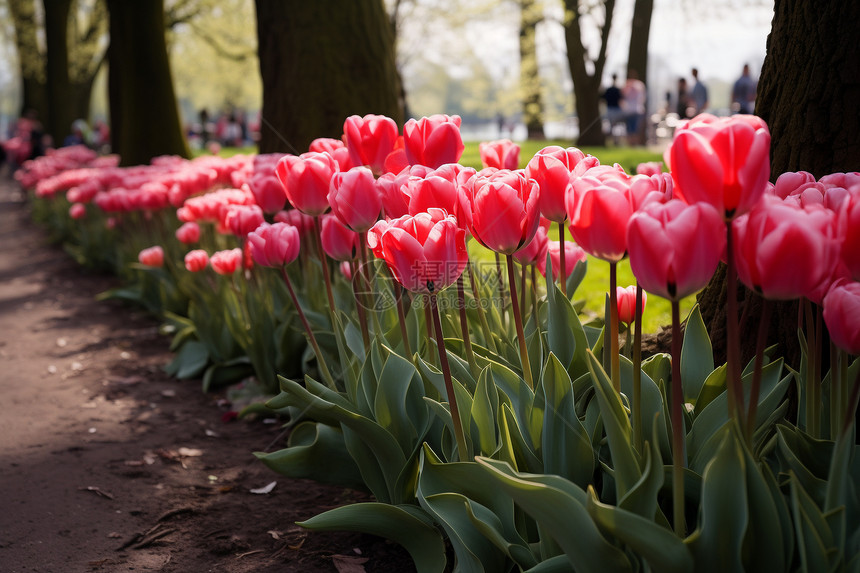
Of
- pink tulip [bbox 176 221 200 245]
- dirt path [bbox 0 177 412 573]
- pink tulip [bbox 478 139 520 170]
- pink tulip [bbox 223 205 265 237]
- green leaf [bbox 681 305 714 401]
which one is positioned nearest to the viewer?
green leaf [bbox 681 305 714 401]

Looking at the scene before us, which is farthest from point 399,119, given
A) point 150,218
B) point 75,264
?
point 75,264

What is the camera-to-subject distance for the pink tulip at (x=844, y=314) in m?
1.25

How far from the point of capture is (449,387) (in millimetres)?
1668

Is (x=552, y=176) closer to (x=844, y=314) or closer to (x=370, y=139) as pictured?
(x=844, y=314)

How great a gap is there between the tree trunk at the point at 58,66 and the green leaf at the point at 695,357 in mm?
20894

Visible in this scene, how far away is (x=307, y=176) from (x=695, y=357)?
1.26m

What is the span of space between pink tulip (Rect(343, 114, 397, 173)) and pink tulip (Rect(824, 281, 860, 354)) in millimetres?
1396

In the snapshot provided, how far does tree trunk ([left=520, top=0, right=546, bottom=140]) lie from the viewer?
18.8 metres

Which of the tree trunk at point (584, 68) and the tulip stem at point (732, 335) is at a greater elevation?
the tree trunk at point (584, 68)

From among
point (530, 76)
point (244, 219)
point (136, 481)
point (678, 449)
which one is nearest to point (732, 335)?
point (678, 449)

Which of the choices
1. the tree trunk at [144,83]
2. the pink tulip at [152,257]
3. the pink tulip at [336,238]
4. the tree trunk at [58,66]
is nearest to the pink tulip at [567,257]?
the pink tulip at [336,238]

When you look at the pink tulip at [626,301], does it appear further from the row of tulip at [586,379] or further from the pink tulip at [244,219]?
the pink tulip at [244,219]

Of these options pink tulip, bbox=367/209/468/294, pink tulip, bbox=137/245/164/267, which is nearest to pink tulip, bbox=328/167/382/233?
pink tulip, bbox=367/209/468/294

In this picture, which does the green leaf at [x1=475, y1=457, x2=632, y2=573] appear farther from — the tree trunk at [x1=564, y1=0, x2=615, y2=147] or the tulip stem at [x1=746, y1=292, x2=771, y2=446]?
the tree trunk at [x1=564, y1=0, x2=615, y2=147]
